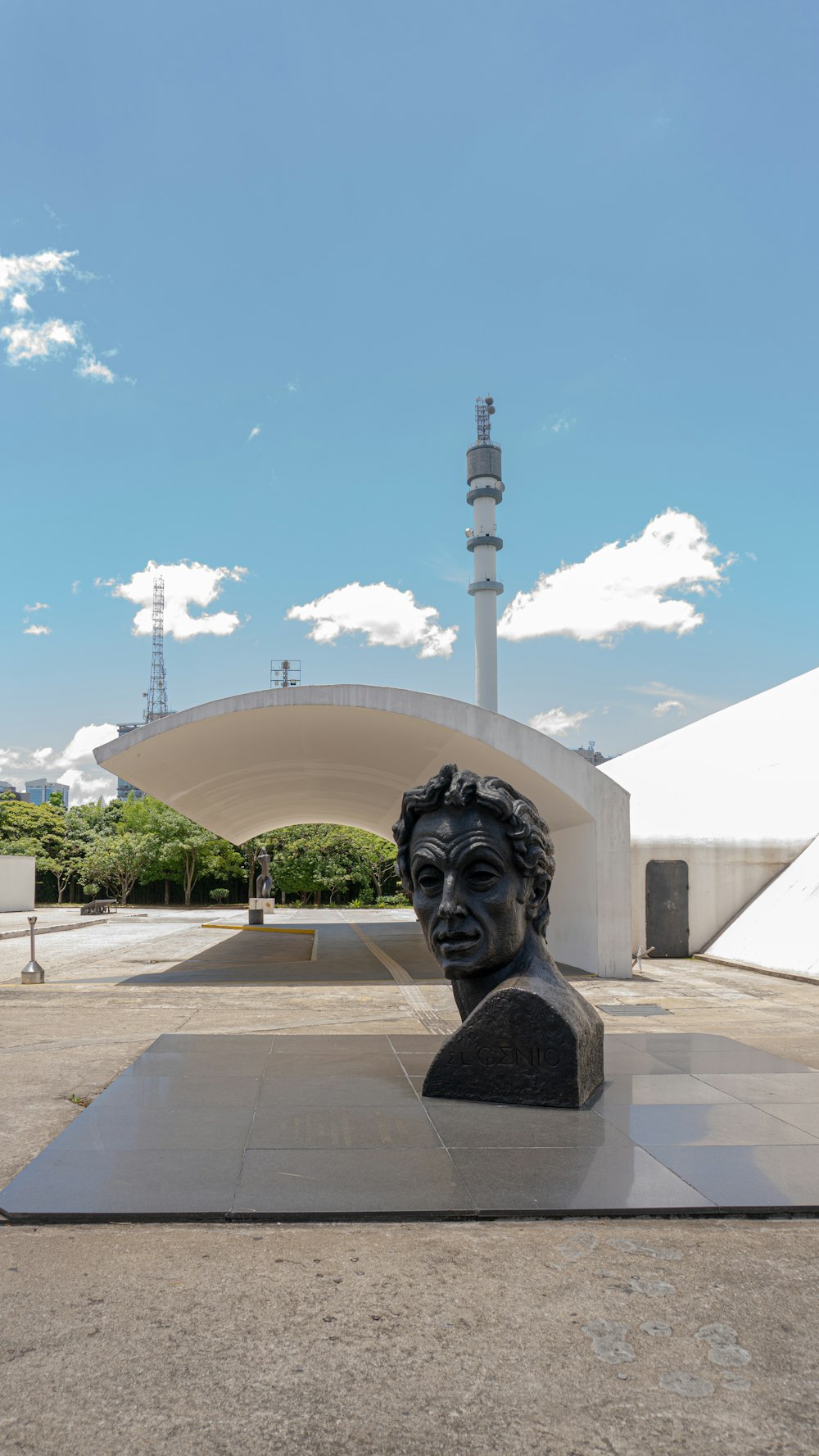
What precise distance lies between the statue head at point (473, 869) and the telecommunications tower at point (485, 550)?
57.9 metres

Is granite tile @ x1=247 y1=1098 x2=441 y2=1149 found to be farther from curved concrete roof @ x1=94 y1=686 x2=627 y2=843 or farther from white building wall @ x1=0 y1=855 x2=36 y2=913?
white building wall @ x1=0 y1=855 x2=36 y2=913

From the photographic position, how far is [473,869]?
6219 millimetres

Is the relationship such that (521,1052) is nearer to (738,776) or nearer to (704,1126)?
(704,1126)

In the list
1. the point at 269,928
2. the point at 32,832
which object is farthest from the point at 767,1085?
the point at 32,832

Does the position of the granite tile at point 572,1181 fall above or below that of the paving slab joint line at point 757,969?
above

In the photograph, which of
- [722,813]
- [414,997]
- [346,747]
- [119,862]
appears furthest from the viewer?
[119,862]

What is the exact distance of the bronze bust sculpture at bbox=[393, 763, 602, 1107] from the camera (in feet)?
19.6

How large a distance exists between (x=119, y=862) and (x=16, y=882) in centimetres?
881

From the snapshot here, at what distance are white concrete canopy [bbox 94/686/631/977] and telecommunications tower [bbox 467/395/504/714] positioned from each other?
45.9m

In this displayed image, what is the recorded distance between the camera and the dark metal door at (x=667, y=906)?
19.8 meters

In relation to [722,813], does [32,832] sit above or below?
below

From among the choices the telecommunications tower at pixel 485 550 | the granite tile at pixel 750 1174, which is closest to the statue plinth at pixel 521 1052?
the granite tile at pixel 750 1174

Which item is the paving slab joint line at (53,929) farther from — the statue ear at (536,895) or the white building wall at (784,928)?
the statue ear at (536,895)

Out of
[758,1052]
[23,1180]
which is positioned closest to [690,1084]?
[758,1052]
